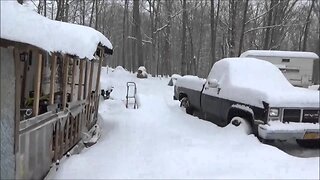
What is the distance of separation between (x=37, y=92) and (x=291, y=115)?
4722 millimetres

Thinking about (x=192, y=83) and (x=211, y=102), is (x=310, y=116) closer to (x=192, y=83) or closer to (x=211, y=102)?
(x=211, y=102)

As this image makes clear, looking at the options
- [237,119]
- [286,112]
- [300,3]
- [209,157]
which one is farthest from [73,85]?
[300,3]

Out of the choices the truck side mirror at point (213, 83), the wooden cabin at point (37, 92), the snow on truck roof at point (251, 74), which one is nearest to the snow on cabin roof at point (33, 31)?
the wooden cabin at point (37, 92)

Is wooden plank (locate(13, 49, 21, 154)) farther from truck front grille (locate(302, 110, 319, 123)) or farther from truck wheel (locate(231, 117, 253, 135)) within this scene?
truck front grille (locate(302, 110, 319, 123))

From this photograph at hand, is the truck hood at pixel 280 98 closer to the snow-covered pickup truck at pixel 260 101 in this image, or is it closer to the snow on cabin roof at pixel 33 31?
the snow-covered pickup truck at pixel 260 101

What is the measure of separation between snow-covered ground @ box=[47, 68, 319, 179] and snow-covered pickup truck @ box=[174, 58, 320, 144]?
1.24 ft

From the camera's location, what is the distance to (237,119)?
322 inches

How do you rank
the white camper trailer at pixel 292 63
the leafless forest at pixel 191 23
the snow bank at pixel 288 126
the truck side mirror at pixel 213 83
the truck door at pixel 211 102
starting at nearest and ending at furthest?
the snow bank at pixel 288 126 < the truck side mirror at pixel 213 83 < the truck door at pixel 211 102 < the white camper trailer at pixel 292 63 < the leafless forest at pixel 191 23

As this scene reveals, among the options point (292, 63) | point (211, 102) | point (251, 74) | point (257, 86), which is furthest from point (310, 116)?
point (292, 63)

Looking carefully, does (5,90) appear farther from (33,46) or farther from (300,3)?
(300,3)

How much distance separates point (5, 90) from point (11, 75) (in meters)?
0.18

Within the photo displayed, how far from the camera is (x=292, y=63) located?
18828mm

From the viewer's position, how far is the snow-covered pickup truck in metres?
7.37

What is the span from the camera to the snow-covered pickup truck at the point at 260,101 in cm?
737
